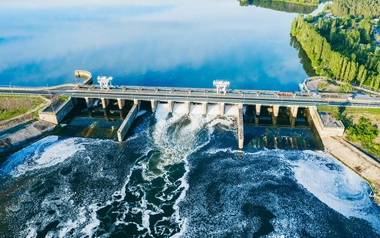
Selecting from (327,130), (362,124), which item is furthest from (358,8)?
(327,130)

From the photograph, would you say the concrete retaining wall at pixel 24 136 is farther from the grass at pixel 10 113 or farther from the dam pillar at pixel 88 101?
the dam pillar at pixel 88 101

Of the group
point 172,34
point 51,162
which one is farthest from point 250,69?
point 51,162

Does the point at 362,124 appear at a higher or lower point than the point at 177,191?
higher

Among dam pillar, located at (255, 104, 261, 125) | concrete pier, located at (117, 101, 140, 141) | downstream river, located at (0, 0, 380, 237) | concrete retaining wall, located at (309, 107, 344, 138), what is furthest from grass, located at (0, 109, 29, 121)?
concrete retaining wall, located at (309, 107, 344, 138)

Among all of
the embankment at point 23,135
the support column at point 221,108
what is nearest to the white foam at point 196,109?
the support column at point 221,108

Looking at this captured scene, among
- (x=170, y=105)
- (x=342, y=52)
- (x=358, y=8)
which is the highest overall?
(x=358, y=8)

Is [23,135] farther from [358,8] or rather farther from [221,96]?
[358,8]

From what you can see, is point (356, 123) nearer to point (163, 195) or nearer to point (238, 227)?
point (238, 227)
